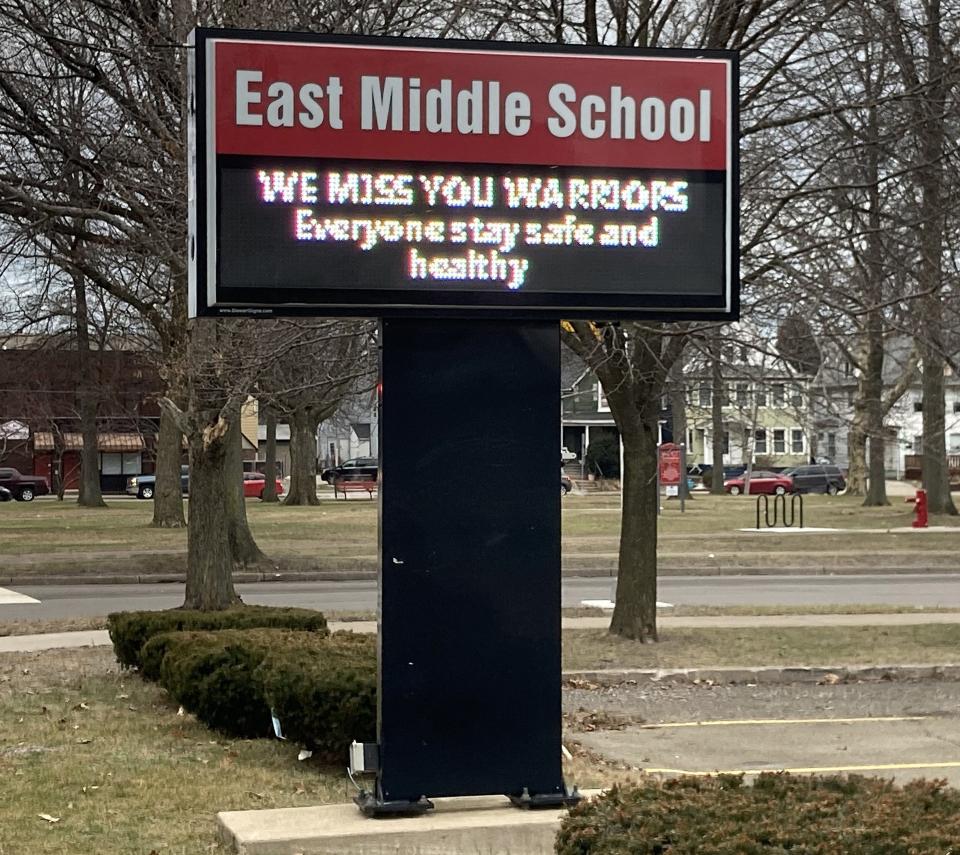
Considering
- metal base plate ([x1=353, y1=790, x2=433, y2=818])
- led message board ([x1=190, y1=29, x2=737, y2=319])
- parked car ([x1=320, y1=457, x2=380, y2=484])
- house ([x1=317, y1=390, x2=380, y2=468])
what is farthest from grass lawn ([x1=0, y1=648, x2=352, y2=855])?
house ([x1=317, y1=390, x2=380, y2=468])

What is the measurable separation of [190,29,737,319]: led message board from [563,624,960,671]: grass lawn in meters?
7.29

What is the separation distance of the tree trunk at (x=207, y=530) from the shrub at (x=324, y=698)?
664cm

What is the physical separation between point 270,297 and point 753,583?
1931cm

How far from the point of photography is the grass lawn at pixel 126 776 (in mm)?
6508

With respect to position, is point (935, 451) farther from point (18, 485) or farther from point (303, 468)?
point (18, 485)

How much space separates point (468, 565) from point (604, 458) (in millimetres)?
65528

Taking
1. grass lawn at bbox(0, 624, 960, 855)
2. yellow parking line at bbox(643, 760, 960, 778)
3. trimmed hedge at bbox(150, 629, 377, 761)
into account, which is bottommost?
yellow parking line at bbox(643, 760, 960, 778)

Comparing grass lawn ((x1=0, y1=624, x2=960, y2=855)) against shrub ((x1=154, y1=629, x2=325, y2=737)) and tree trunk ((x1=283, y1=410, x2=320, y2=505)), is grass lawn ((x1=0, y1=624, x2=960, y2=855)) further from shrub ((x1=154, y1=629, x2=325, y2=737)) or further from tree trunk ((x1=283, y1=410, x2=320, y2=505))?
tree trunk ((x1=283, y1=410, x2=320, y2=505))

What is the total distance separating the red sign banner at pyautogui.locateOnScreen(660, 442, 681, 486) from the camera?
153 feet

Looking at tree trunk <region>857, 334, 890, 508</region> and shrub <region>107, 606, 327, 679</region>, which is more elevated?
tree trunk <region>857, 334, 890, 508</region>

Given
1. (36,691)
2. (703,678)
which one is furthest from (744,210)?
(36,691)

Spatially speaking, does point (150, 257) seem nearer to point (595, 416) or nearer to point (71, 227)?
point (71, 227)

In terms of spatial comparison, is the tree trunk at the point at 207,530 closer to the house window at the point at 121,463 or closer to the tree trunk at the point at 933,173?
the tree trunk at the point at 933,173

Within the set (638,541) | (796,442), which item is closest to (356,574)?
(638,541)
